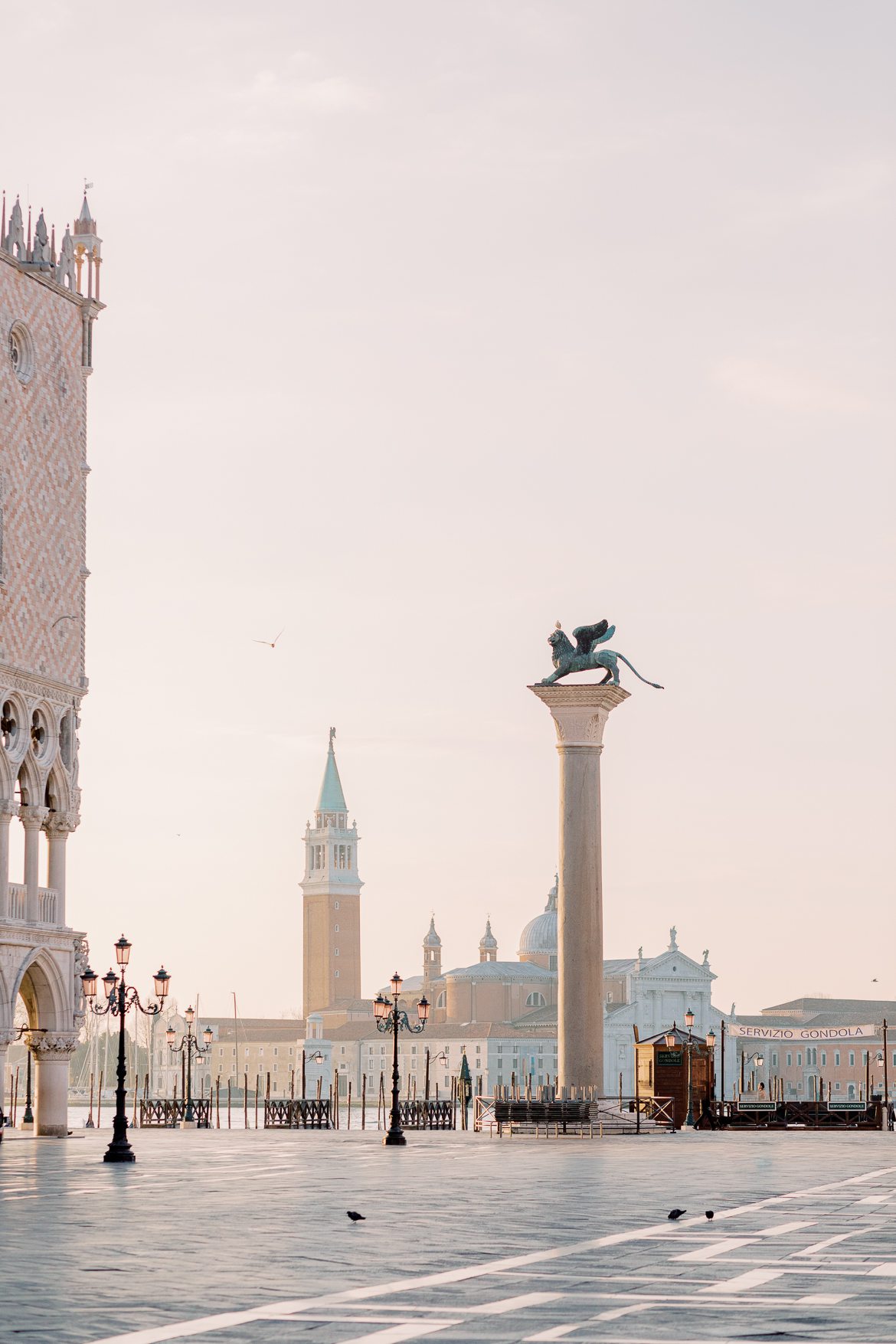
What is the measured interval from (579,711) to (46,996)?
11.3 metres

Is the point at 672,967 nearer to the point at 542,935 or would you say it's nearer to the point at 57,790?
the point at 542,935

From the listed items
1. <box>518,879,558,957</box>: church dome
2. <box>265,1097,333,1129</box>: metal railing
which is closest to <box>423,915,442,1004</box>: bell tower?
<box>518,879,558,957</box>: church dome

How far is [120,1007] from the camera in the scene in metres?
29.8

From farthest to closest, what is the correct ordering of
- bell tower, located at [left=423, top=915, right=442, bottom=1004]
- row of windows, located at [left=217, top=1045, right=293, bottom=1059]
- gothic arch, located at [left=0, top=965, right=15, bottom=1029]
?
bell tower, located at [left=423, top=915, right=442, bottom=1004], row of windows, located at [left=217, top=1045, right=293, bottom=1059], gothic arch, located at [left=0, top=965, right=15, bottom=1029]

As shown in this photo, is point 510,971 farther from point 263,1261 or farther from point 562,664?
point 263,1261

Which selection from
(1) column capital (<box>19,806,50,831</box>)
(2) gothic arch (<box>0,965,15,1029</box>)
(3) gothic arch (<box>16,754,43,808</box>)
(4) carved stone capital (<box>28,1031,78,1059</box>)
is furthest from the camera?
(4) carved stone capital (<box>28,1031,78,1059</box>)

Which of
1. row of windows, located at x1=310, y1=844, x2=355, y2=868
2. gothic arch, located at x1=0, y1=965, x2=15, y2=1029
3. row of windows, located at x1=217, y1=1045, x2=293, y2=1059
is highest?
A: row of windows, located at x1=310, y1=844, x2=355, y2=868

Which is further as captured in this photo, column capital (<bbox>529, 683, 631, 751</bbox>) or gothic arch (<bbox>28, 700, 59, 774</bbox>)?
gothic arch (<bbox>28, 700, 59, 774</bbox>)

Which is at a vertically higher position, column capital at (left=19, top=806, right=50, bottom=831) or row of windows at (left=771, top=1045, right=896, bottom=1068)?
column capital at (left=19, top=806, right=50, bottom=831)

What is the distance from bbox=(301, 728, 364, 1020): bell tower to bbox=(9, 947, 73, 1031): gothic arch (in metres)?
121

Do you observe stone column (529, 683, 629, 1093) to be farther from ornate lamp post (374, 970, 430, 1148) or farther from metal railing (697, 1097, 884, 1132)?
metal railing (697, 1097, 884, 1132)

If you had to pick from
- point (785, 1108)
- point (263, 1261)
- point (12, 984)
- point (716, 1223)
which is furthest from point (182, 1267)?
point (785, 1108)

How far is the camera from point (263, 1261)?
12.0m

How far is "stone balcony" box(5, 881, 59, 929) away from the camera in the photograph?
36.3 meters
